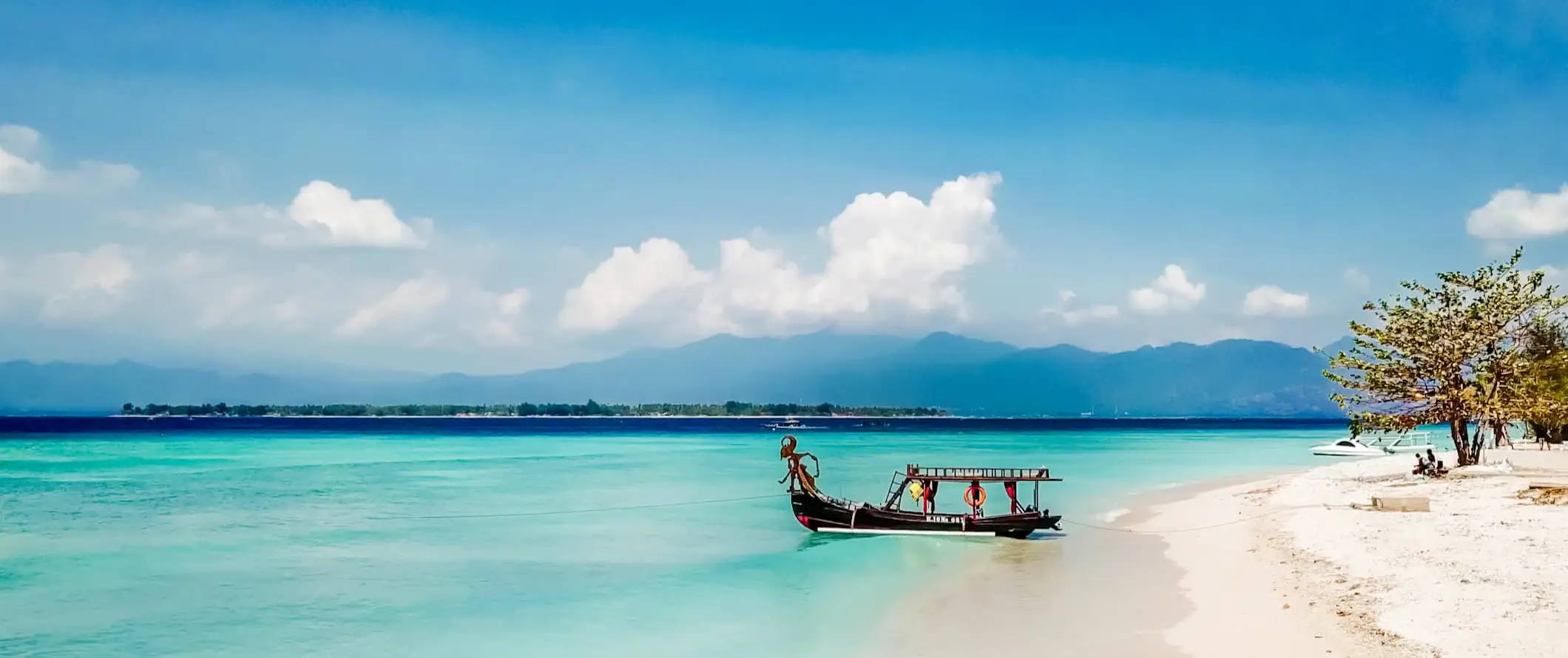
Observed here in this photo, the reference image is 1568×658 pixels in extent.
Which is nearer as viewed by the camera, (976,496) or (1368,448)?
(976,496)

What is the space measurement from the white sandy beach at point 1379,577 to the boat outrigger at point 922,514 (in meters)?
3.25

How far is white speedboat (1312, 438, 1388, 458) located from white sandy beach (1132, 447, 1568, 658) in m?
34.3

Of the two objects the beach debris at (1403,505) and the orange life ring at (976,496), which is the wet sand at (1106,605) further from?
the beach debris at (1403,505)

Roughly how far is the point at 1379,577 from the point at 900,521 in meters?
10.8

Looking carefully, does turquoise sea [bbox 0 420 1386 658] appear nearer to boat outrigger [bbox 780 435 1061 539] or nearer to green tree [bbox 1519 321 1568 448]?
boat outrigger [bbox 780 435 1061 539]

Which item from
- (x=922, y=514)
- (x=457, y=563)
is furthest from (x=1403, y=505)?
(x=457, y=563)

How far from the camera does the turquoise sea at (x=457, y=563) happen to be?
16.1 m

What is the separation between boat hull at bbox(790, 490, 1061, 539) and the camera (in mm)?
23734

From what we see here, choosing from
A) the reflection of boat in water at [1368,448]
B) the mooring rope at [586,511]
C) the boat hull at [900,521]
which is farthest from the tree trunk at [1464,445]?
the reflection of boat in water at [1368,448]

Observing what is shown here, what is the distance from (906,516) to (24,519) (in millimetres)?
28199

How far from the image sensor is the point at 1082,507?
3209 centimetres

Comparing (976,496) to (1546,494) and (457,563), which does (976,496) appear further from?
(1546,494)

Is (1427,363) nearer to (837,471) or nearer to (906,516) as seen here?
(906,516)

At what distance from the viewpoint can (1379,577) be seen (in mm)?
15992
